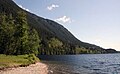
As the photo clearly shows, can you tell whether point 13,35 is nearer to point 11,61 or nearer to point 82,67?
point 82,67

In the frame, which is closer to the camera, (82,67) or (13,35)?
(82,67)

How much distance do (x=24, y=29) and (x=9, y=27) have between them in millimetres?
6995

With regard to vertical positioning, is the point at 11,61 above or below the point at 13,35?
below

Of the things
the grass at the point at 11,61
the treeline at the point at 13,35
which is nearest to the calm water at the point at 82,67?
the grass at the point at 11,61

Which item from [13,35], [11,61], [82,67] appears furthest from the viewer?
[13,35]

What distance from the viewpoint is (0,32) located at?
95.2 metres

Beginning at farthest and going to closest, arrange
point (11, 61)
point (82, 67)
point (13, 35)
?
1. point (13, 35)
2. point (82, 67)
3. point (11, 61)

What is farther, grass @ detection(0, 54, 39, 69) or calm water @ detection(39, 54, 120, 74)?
calm water @ detection(39, 54, 120, 74)

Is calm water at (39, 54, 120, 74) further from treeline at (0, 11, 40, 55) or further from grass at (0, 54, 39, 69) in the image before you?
treeline at (0, 11, 40, 55)

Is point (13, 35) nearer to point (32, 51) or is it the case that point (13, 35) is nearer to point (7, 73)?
point (32, 51)

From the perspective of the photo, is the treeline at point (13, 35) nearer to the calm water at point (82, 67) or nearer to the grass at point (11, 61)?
the calm water at point (82, 67)

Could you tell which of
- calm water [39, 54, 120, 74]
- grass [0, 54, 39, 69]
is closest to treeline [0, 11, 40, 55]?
calm water [39, 54, 120, 74]

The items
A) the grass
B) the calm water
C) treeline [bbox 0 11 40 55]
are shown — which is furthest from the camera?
treeline [bbox 0 11 40 55]

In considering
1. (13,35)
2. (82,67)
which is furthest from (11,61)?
(13,35)
